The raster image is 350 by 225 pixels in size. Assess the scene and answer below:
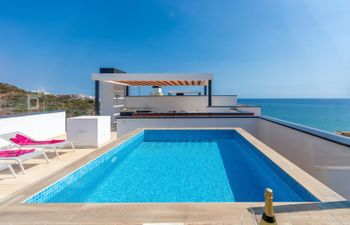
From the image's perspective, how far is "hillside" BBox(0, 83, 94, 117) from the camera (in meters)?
8.35

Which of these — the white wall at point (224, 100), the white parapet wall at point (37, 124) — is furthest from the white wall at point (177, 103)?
the white parapet wall at point (37, 124)

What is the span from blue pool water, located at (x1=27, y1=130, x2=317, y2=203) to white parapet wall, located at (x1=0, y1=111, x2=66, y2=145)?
3.45m

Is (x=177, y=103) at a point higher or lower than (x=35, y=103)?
higher

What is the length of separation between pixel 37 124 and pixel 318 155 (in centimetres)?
Answer: 794

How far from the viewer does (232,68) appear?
29.6 m

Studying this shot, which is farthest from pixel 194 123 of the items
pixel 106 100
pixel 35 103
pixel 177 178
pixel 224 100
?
pixel 224 100

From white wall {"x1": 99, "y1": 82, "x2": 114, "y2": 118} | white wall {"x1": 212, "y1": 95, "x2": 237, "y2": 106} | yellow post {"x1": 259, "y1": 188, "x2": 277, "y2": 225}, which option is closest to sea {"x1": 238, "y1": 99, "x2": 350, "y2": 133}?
white wall {"x1": 212, "y1": 95, "x2": 237, "y2": 106}

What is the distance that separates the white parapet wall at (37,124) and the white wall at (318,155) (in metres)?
6.92

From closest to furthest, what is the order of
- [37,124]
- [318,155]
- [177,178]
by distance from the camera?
1. [318,155]
2. [177,178]
3. [37,124]

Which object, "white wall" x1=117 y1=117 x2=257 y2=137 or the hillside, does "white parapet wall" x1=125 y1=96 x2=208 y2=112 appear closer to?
the hillside

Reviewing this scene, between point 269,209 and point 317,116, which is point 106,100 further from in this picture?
point 317,116

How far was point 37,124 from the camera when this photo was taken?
26.1ft

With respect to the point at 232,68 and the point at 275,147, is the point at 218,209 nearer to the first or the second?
the point at 275,147

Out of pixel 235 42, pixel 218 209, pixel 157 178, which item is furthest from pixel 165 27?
pixel 218 209
